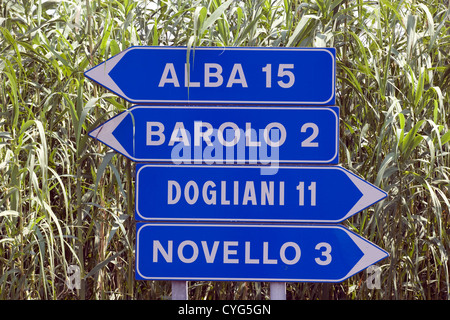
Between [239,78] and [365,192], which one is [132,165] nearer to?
[239,78]

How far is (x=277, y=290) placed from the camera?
215 centimetres

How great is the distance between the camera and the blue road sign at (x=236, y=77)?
2.12 m

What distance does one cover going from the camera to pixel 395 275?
8.04 feet

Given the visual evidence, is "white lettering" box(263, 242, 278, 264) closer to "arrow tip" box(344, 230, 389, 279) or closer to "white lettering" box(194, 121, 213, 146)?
"arrow tip" box(344, 230, 389, 279)

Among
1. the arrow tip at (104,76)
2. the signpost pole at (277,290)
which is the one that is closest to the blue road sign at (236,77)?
the arrow tip at (104,76)

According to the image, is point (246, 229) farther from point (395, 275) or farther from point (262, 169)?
point (395, 275)

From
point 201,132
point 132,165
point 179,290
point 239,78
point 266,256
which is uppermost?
point 239,78

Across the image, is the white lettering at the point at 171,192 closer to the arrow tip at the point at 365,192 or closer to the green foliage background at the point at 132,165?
the green foliage background at the point at 132,165

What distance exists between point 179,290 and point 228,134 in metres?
0.56

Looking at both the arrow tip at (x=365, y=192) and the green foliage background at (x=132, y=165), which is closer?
the arrow tip at (x=365, y=192)

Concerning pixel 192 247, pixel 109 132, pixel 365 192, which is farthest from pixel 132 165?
pixel 365 192

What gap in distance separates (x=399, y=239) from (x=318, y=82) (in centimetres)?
73

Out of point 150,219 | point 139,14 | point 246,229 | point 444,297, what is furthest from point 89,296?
point 444,297

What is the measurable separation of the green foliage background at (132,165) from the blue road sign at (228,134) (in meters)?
0.13
